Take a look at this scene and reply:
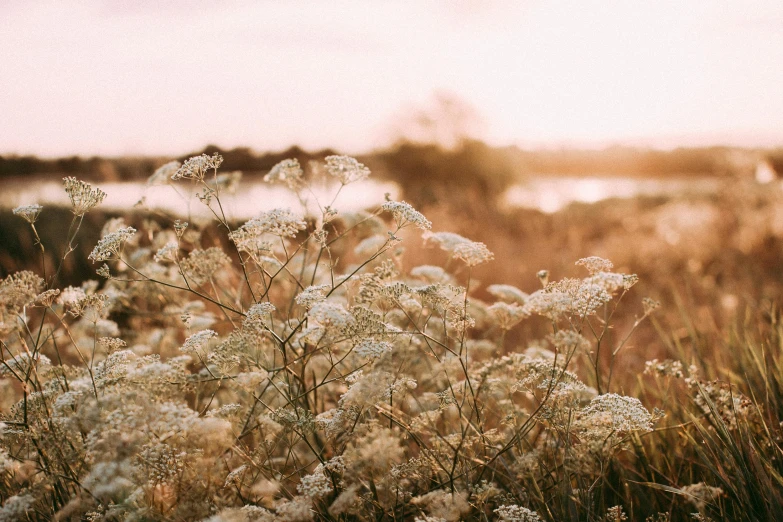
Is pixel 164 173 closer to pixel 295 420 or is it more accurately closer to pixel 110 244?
pixel 110 244

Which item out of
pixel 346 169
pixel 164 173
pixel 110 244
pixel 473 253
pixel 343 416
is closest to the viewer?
pixel 343 416

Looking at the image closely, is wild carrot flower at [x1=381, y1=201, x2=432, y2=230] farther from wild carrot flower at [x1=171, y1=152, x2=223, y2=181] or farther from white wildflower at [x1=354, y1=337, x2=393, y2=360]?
wild carrot flower at [x1=171, y1=152, x2=223, y2=181]

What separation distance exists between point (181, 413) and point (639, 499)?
2261 mm

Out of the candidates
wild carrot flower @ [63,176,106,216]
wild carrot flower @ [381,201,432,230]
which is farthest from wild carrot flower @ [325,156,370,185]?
wild carrot flower @ [63,176,106,216]

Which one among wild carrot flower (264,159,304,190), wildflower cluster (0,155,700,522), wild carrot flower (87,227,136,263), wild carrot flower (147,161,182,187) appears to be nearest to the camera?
wildflower cluster (0,155,700,522)

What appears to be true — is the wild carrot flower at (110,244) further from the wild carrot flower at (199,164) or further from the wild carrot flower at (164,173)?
the wild carrot flower at (164,173)

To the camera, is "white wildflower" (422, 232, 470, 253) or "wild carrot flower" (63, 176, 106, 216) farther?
"white wildflower" (422, 232, 470, 253)

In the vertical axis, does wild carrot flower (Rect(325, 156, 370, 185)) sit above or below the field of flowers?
above

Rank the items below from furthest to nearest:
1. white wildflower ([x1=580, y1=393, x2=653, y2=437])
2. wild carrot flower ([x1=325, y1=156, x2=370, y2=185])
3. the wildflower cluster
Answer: wild carrot flower ([x1=325, y1=156, x2=370, y2=185]) → white wildflower ([x1=580, y1=393, x2=653, y2=437]) → the wildflower cluster

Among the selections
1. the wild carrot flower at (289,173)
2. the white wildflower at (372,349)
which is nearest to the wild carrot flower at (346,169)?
the wild carrot flower at (289,173)

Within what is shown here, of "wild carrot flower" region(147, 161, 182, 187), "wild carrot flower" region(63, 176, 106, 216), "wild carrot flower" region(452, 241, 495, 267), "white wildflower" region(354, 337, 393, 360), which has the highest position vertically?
"wild carrot flower" region(147, 161, 182, 187)

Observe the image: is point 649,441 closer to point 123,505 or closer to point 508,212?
point 123,505

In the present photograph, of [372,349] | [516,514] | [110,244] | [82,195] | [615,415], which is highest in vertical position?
[82,195]

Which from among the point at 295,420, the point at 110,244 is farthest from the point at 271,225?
the point at 295,420
